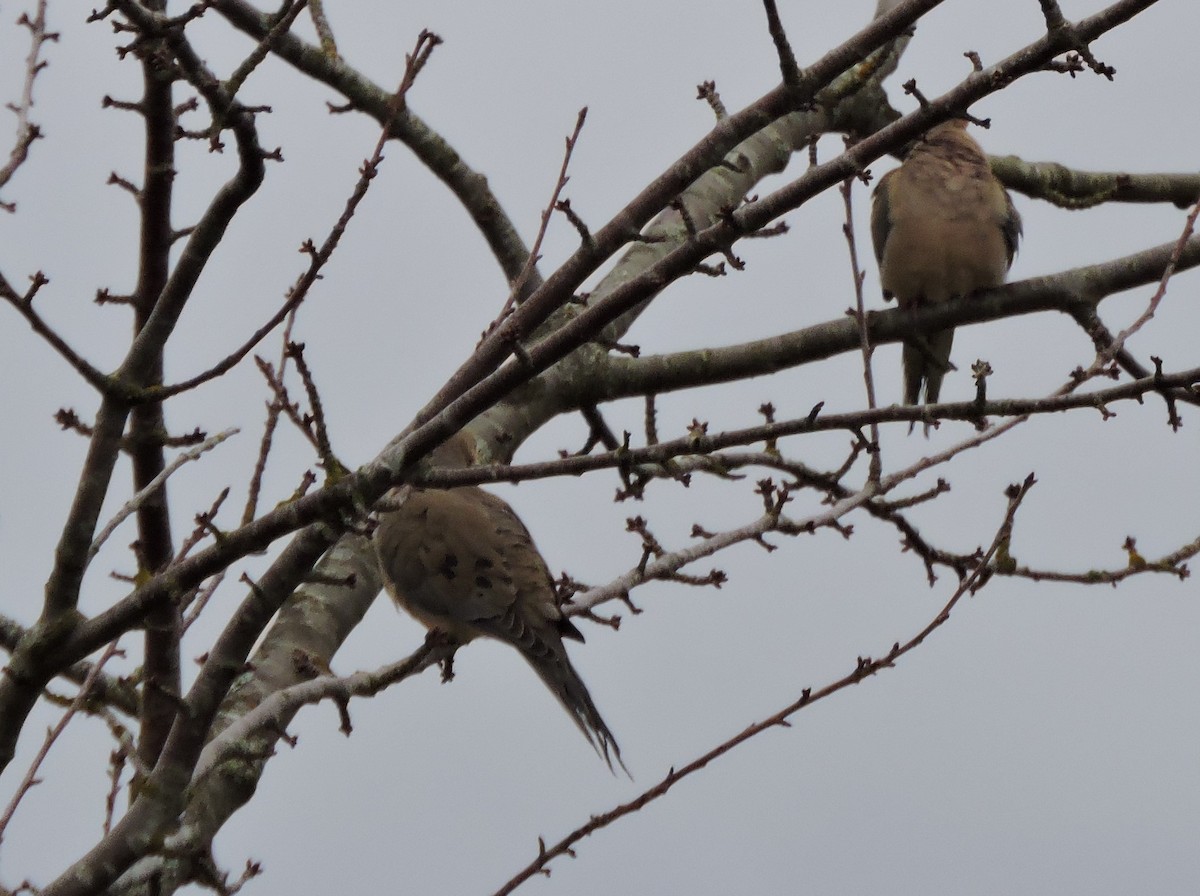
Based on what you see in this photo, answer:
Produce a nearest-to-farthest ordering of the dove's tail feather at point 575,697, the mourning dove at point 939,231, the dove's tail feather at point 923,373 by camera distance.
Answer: the dove's tail feather at point 575,697, the mourning dove at point 939,231, the dove's tail feather at point 923,373

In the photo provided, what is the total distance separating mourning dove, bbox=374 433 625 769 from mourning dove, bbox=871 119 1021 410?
172 cm

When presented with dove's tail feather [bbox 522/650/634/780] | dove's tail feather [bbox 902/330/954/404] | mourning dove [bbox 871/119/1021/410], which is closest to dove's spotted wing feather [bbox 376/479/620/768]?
dove's tail feather [bbox 522/650/634/780]

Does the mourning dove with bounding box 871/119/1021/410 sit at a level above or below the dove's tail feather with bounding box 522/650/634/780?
above

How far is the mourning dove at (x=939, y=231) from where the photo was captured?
561 cm

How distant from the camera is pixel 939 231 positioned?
5738 millimetres

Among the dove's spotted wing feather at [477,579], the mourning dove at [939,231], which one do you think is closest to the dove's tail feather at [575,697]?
the dove's spotted wing feather at [477,579]

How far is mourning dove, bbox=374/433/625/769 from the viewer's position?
4.57m

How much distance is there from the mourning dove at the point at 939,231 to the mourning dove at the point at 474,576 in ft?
5.64

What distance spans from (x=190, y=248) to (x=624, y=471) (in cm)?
88

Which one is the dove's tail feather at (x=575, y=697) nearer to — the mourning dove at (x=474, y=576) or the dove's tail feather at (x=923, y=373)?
the mourning dove at (x=474, y=576)

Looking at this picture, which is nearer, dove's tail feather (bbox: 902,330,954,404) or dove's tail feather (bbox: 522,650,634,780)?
dove's tail feather (bbox: 522,650,634,780)

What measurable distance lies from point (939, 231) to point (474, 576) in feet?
7.84

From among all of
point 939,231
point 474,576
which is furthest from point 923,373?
point 474,576

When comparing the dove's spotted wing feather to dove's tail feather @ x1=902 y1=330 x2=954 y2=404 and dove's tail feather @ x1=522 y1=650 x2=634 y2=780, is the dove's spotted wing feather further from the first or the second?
dove's tail feather @ x1=902 y1=330 x2=954 y2=404
